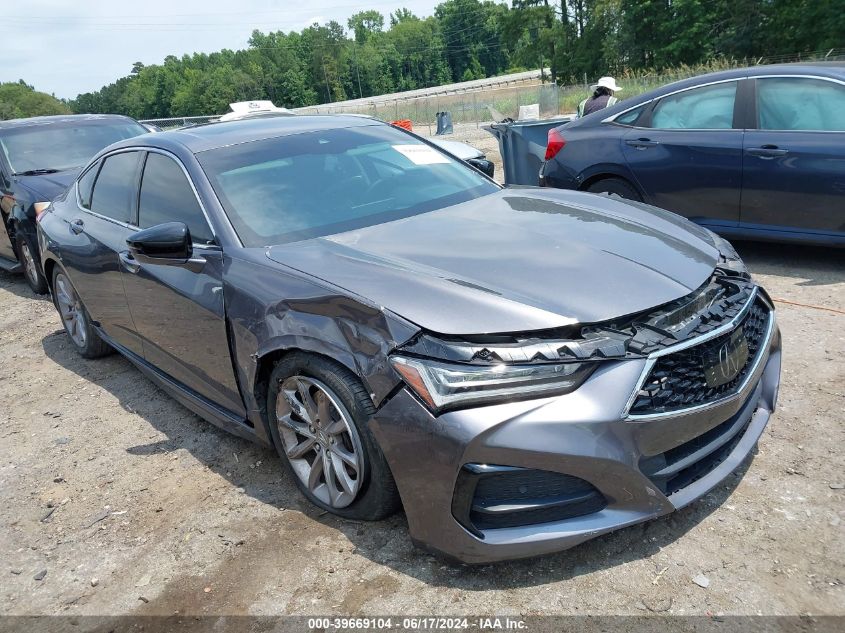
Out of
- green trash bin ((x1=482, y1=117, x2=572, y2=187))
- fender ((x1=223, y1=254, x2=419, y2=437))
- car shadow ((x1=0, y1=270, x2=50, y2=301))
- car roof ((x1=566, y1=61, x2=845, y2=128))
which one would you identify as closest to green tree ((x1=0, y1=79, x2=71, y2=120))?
car shadow ((x1=0, y1=270, x2=50, y2=301))

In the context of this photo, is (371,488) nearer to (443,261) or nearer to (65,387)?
(443,261)

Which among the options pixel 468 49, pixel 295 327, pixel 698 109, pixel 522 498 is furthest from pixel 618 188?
pixel 468 49

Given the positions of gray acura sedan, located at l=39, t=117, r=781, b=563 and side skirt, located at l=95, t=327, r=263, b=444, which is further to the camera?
side skirt, located at l=95, t=327, r=263, b=444

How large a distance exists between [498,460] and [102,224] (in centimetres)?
336

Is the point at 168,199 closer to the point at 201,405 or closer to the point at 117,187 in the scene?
the point at 117,187

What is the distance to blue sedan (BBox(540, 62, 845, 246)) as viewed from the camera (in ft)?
17.1

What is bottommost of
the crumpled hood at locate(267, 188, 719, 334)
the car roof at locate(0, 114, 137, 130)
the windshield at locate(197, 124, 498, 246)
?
the crumpled hood at locate(267, 188, 719, 334)

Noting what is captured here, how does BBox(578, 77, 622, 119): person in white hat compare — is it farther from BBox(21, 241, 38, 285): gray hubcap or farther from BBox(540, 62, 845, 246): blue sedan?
BBox(21, 241, 38, 285): gray hubcap

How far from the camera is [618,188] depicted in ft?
21.0

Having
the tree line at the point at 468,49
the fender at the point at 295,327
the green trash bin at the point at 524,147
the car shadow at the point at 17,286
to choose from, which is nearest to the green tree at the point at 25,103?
the tree line at the point at 468,49

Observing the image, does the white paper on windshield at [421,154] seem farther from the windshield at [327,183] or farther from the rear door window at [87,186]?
the rear door window at [87,186]

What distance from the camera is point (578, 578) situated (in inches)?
98.3

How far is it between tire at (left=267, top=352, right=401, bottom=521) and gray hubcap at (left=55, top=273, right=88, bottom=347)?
9.65ft

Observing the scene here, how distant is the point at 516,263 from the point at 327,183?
131 cm
